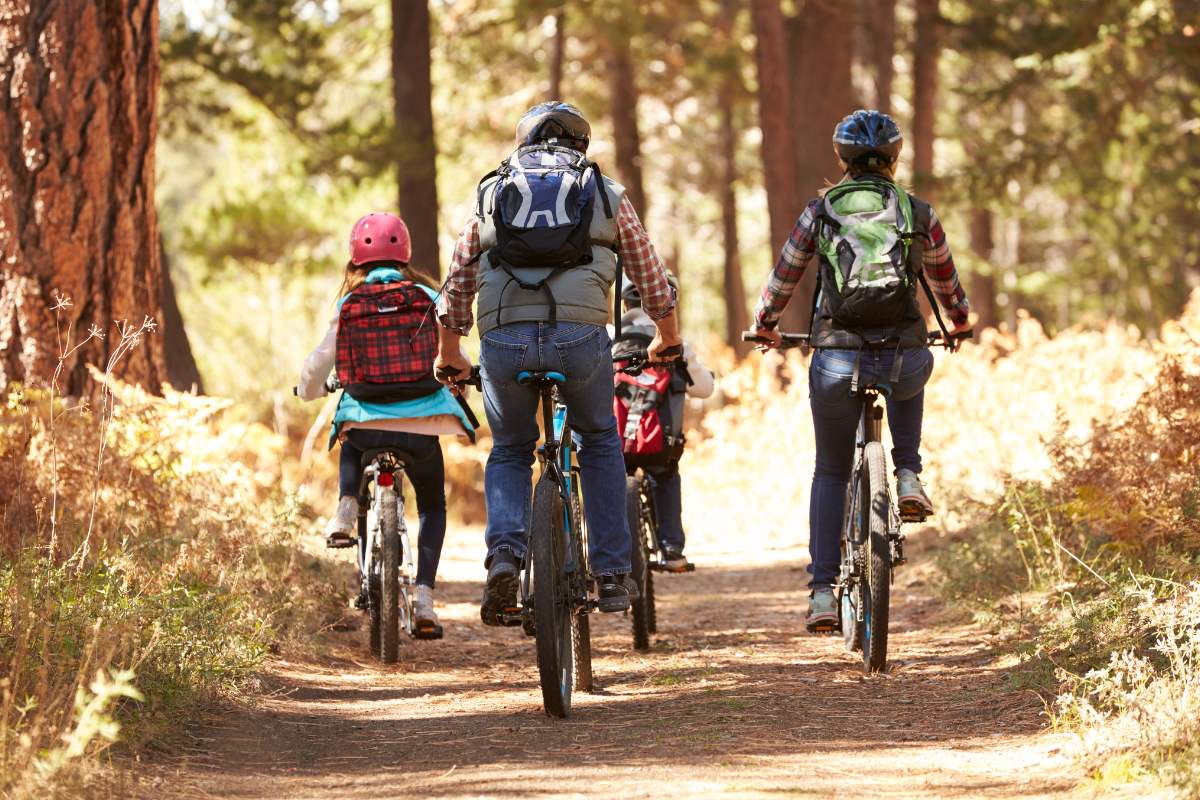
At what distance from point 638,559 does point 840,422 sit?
4.58ft

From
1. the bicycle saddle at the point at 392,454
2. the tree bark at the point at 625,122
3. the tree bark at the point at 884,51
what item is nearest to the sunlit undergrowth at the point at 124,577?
the bicycle saddle at the point at 392,454

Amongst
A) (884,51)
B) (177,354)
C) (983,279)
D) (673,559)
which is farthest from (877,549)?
(983,279)

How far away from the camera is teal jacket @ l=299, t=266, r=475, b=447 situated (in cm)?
729

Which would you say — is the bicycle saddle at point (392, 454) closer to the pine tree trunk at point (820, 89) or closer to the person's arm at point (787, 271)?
the person's arm at point (787, 271)

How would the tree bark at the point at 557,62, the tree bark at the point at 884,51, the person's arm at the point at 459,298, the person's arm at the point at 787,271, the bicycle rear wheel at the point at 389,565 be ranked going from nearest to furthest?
the person's arm at the point at 459,298, the person's arm at the point at 787,271, the bicycle rear wheel at the point at 389,565, the tree bark at the point at 884,51, the tree bark at the point at 557,62

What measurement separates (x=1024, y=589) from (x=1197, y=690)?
340 cm

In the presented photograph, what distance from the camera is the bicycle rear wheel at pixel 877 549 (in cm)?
638

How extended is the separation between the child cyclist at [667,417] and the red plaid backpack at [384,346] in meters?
1.03

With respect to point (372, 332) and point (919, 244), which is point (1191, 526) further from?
point (372, 332)

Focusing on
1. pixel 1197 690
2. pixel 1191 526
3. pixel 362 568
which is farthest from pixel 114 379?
pixel 1197 690

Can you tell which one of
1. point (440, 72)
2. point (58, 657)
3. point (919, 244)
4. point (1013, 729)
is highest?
point (440, 72)

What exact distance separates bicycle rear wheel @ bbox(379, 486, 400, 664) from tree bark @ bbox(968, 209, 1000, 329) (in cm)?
2625

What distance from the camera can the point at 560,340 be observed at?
18.4 feet

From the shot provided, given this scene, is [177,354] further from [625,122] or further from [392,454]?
[625,122]
